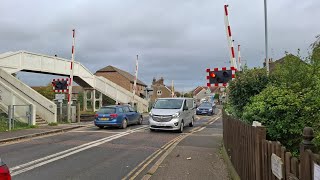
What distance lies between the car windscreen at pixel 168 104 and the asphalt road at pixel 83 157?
14.3ft

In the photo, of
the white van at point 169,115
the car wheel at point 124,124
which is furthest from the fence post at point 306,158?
the car wheel at point 124,124

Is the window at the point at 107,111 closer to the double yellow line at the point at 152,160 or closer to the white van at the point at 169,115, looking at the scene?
the white van at the point at 169,115

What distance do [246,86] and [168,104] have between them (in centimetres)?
1042

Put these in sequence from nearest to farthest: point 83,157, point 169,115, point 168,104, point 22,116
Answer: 1. point 83,157
2. point 169,115
3. point 168,104
4. point 22,116

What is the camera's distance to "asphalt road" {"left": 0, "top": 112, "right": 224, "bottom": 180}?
8.87 metres

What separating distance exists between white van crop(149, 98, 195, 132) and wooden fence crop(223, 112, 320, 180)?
38.0 ft

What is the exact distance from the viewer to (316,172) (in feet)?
→ 9.43

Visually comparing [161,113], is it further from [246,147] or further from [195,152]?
[246,147]

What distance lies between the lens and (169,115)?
19.6 metres

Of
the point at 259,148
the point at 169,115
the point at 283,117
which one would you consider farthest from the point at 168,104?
the point at 259,148

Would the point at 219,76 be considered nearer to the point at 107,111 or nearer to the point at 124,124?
the point at 124,124

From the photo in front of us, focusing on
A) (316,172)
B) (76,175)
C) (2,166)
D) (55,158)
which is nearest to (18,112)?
(55,158)

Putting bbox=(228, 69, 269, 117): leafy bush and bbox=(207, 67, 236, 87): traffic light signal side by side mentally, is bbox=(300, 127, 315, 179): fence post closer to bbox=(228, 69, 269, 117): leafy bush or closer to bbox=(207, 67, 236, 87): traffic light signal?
bbox=(228, 69, 269, 117): leafy bush

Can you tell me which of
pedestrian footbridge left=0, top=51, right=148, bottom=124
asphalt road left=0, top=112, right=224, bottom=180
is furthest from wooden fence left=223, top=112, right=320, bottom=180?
pedestrian footbridge left=0, top=51, right=148, bottom=124
